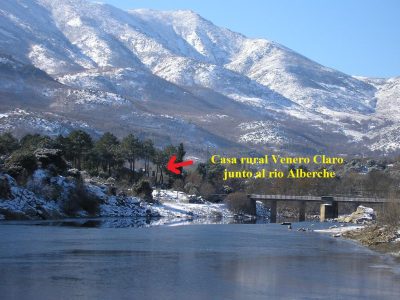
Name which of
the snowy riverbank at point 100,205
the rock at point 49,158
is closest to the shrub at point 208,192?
the snowy riverbank at point 100,205

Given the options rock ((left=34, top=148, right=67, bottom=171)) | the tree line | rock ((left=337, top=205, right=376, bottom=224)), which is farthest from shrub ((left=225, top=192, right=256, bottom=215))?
rock ((left=34, top=148, right=67, bottom=171))

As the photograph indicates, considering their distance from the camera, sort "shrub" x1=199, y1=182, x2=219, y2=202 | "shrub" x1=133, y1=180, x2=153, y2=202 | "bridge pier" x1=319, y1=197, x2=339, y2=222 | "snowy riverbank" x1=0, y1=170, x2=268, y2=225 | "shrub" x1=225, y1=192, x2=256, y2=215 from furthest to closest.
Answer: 1. "shrub" x1=199, y1=182, x2=219, y2=202
2. "shrub" x1=225, y1=192, x2=256, y2=215
3. "bridge pier" x1=319, y1=197, x2=339, y2=222
4. "shrub" x1=133, y1=180, x2=153, y2=202
5. "snowy riverbank" x1=0, y1=170, x2=268, y2=225

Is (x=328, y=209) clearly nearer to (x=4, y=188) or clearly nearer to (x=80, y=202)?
(x=80, y=202)

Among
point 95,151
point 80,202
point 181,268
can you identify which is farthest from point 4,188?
point 181,268

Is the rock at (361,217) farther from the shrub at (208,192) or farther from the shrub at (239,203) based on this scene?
the shrub at (208,192)

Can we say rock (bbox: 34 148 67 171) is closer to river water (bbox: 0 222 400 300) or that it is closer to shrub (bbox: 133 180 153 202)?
shrub (bbox: 133 180 153 202)
